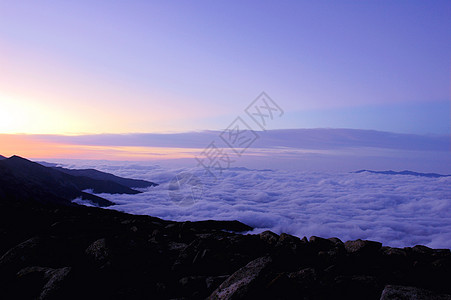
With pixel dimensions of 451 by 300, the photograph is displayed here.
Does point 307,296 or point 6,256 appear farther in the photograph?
point 6,256

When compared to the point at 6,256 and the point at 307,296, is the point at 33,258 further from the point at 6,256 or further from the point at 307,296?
the point at 307,296

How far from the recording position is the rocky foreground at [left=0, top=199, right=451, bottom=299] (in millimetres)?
6914

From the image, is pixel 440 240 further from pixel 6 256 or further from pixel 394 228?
pixel 6 256

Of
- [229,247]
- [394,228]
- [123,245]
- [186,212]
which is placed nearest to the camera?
[123,245]

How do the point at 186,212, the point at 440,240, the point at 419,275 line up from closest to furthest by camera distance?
the point at 419,275 → the point at 440,240 → the point at 186,212

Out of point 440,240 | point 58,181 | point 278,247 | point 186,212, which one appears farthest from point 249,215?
point 278,247

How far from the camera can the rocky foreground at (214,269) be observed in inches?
272

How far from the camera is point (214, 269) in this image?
10188 millimetres

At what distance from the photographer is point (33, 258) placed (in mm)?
9914

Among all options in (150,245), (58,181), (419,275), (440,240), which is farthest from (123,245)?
(58,181)

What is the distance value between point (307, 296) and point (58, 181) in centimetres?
20453

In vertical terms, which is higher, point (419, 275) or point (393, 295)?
point (393, 295)

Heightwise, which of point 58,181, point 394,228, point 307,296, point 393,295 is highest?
point 393,295

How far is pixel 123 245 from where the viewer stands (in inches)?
419
